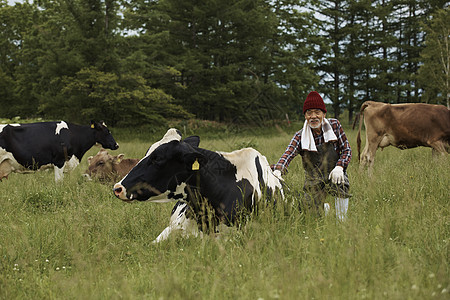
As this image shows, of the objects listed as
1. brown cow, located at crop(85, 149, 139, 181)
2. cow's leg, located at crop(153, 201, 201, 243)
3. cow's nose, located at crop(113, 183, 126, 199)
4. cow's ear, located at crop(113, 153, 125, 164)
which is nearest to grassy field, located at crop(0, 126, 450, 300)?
cow's leg, located at crop(153, 201, 201, 243)

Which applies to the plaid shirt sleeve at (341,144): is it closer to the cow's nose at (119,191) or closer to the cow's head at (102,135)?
the cow's nose at (119,191)

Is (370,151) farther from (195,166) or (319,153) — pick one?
(195,166)

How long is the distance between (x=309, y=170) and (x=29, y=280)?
298 centimetres

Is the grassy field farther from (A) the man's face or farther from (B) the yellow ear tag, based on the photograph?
(A) the man's face

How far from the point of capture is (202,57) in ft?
89.0

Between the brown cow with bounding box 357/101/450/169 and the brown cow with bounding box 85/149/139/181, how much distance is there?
489cm

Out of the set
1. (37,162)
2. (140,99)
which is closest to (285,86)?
(140,99)

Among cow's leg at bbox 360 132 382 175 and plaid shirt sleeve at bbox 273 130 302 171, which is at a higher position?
plaid shirt sleeve at bbox 273 130 302 171

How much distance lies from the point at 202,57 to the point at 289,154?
2412 centimetres

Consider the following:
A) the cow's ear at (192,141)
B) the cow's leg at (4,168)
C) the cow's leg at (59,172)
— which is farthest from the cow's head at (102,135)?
the cow's ear at (192,141)

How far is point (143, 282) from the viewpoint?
260 cm

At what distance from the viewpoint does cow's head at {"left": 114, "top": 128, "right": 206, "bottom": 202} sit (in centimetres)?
329

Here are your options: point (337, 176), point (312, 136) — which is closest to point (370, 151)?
point (312, 136)

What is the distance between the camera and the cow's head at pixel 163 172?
3291 millimetres
